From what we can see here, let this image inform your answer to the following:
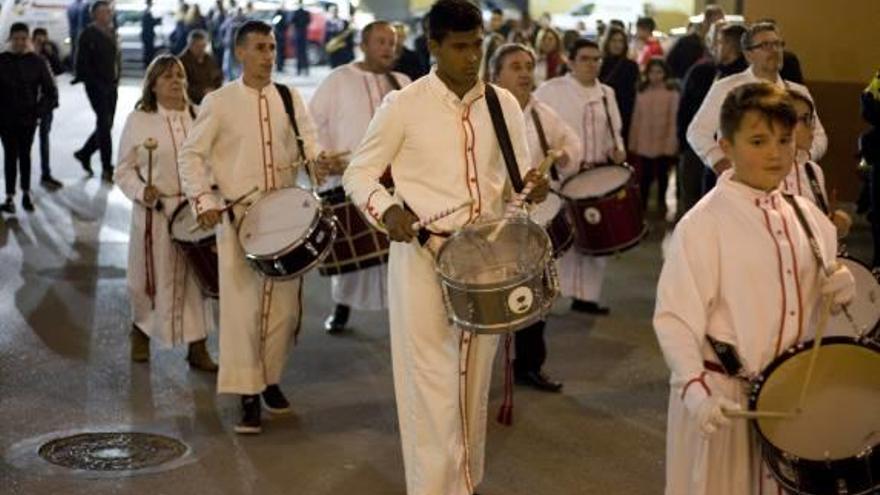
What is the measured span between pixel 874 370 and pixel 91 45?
15247 millimetres

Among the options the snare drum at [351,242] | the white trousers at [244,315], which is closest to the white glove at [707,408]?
the white trousers at [244,315]

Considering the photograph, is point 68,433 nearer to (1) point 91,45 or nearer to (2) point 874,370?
(2) point 874,370

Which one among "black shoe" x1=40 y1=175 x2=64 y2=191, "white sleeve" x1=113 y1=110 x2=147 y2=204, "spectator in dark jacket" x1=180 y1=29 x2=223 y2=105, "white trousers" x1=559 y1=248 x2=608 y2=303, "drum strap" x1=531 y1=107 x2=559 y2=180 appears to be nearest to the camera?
"drum strap" x1=531 y1=107 x2=559 y2=180

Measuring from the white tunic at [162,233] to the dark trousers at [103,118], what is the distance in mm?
9081

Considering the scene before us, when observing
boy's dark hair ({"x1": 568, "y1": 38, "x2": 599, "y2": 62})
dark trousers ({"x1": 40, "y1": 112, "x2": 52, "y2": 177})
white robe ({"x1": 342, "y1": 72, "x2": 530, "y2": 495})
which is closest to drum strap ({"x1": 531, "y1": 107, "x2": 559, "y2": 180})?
boy's dark hair ({"x1": 568, "y1": 38, "x2": 599, "y2": 62})

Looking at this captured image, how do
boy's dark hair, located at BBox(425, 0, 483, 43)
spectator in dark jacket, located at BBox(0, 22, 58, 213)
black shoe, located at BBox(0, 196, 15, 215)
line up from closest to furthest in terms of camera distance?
boy's dark hair, located at BBox(425, 0, 483, 43) < black shoe, located at BBox(0, 196, 15, 215) < spectator in dark jacket, located at BBox(0, 22, 58, 213)

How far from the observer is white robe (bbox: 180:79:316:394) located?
26.3 ft

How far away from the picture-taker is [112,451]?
307 inches

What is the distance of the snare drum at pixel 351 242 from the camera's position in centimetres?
925

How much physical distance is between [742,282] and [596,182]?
17.3ft

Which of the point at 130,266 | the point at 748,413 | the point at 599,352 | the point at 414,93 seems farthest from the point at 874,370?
the point at 130,266

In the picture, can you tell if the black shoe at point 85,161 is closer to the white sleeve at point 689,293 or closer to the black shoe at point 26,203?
the black shoe at point 26,203

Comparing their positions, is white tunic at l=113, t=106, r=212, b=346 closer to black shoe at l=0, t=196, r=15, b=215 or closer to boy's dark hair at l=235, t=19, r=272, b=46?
boy's dark hair at l=235, t=19, r=272, b=46

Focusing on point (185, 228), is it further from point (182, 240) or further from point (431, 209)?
point (431, 209)
